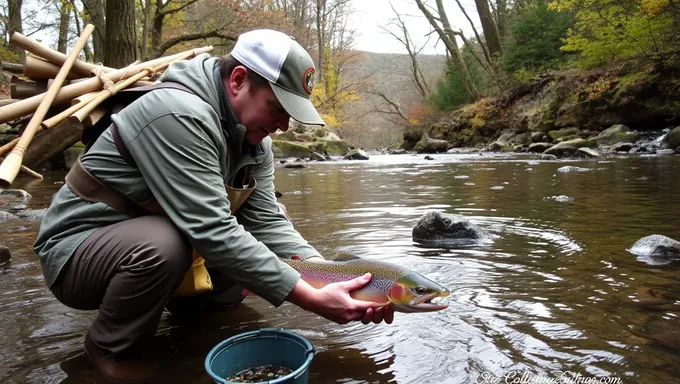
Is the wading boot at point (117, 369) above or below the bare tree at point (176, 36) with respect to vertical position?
below

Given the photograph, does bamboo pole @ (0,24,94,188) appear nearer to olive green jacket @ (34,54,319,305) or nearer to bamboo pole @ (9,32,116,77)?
bamboo pole @ (9,32,116,77)

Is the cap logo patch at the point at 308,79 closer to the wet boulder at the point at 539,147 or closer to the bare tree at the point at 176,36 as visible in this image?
the bare tree at the point at 176,36

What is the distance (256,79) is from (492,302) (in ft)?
5.73

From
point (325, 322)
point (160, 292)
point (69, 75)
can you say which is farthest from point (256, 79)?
point (69, 75)

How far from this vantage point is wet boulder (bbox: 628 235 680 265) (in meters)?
3.30

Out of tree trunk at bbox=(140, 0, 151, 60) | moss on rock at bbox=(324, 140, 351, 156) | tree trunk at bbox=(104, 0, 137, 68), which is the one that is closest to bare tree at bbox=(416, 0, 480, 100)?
moss on rock at bbox=(324, 140, 351, 156)

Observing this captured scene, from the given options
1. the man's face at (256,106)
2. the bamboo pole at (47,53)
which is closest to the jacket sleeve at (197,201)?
the man's face at (256,106)

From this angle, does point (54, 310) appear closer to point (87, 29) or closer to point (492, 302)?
point (87, 29)

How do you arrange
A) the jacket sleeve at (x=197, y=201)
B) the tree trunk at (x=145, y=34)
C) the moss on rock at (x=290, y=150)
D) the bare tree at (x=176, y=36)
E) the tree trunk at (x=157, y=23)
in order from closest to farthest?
the jacket sleeve at (x=197, y=201) → the bare tree at (x=176, y=36) → the tree trunk at (x=157, y=23) → the tree trunk at (x=145, y=34) → the moss on rock at (x=290, y=150)

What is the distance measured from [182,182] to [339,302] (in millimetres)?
742

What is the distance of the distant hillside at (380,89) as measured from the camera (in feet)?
143

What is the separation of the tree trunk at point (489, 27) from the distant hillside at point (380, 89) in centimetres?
1079

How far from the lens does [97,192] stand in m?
2.02

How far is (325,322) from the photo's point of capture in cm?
261
